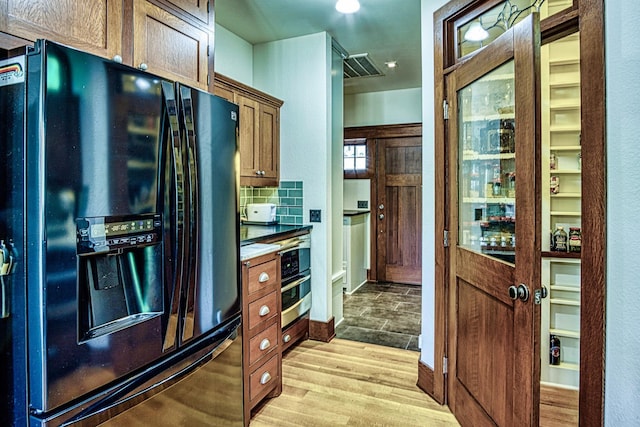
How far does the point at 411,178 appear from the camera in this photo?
5270mm

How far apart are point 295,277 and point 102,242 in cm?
203

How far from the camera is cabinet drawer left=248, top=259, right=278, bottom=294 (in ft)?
6.98

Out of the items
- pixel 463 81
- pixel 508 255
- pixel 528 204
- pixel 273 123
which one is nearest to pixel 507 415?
pixel 508 255

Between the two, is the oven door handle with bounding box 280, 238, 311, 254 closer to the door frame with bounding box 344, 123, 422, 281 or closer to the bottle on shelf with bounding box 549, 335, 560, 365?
the bottle on shelf with bounding box 549, 335, 560, 365

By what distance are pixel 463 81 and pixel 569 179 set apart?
114 centimetres

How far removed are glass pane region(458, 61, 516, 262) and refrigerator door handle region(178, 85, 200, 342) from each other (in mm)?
1328

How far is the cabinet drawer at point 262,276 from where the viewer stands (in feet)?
6.98

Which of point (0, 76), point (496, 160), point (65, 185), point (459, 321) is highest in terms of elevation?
point (0, 76)

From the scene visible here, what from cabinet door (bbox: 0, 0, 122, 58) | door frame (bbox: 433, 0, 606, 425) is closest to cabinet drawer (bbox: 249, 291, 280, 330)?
cabinet door (bbox: 0, 0, 122, 58)

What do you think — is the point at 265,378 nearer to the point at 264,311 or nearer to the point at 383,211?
the point at 264,311

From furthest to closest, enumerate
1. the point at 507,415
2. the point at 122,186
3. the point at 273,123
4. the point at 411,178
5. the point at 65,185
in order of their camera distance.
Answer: the point at 411,178 → the point at 273,123 → the point at 507,415 → the point at 122,186 → the point at 65,185

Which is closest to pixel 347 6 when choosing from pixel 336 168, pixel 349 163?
pixel 336 168

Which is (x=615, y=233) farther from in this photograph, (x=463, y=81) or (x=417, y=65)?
(x=417, y=65)

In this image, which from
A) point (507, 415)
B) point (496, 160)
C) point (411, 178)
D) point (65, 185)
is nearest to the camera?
point (65, 185)
